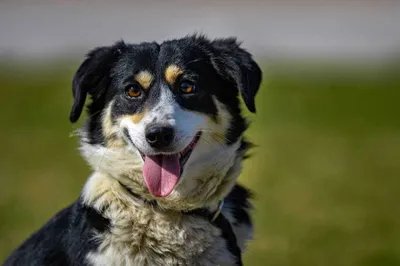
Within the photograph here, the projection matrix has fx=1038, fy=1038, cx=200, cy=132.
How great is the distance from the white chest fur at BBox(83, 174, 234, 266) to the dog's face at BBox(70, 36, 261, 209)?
0.31 feet

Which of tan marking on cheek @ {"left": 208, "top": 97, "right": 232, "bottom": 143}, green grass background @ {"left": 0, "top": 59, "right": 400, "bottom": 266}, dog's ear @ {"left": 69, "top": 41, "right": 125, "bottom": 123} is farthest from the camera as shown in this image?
green grass background @ {"left": 0, "top": 59, "right": 400, "bottom": 266}

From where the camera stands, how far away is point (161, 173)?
17.7 ft

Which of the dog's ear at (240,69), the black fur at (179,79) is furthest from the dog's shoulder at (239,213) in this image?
the dog's ear at (240,69)

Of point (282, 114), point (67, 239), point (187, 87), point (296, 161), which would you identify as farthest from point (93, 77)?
point (282, 114)

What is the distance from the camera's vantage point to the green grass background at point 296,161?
28.2 ft

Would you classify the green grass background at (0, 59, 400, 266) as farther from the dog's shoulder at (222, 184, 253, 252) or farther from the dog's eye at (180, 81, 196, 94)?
the dog's eye at (180, 81, 196, 94)

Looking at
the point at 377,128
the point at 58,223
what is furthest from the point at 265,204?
the point at 58,223

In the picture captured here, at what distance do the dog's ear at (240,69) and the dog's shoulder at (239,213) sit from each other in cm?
53

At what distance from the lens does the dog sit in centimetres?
530

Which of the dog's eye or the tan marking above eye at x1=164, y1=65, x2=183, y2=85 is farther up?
the tan marking above eye at x1=164, y1=65, x2=183, y2=85

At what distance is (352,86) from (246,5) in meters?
6.16

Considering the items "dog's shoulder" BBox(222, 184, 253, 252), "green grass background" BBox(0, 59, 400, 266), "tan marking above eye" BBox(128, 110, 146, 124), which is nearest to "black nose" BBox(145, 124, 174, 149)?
"tan marking above eye" BBox(128, 110, 146, 124)

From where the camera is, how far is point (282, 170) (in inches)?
435

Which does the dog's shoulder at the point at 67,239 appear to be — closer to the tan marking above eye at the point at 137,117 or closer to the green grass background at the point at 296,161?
the tan marking above eye at the point at 137,117
